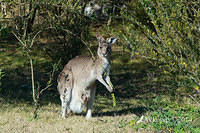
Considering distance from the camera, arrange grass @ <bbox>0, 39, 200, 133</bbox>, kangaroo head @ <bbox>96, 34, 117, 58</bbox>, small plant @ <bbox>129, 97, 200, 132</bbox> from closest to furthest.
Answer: small plant @ <bbox>129, 97, 200, 132</bbox>, grass @ <bbox>0, 39, 200, 133</bbox>, kangaroo head @ <bbox>96, 34, 117, 58</bbox>

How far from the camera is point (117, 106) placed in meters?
9.71

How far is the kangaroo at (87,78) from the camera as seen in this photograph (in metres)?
7.80

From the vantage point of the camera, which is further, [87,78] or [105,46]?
[87,78]

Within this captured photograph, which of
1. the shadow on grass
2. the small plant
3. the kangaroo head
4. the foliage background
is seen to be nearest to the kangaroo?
the kangaroo head

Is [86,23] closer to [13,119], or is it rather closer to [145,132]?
[13,119]

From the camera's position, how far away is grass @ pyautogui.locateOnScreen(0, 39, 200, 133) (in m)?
6.64

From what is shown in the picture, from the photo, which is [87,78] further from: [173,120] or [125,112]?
[173,120]

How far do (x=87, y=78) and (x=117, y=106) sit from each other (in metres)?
2.10

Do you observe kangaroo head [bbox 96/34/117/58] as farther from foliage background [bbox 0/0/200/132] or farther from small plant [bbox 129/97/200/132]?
small plant [bbox 129/97/200/132]

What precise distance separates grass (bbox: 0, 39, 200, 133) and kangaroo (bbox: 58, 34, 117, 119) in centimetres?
33

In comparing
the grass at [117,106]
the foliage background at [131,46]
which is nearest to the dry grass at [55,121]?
the grass at [117,106]

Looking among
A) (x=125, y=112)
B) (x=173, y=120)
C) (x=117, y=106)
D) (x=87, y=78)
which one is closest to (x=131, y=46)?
(x=87, y=78)

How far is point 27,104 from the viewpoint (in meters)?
9.32

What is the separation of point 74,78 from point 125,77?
5563 millimetres
